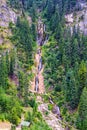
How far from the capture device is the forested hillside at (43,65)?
95.6 metres

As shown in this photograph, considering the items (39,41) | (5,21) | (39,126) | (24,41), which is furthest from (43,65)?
(39,126)

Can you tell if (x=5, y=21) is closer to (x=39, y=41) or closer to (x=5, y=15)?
(x=5, y=15)

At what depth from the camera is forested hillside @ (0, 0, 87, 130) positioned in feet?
314

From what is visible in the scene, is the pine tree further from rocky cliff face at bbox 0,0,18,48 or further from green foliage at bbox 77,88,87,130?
rocky cliff face at bbox 0,0,18,48

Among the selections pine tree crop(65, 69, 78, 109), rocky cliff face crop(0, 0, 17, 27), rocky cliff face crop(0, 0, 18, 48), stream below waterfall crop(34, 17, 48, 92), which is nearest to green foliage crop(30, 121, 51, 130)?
pine tree crop(65, 69, 78, 109)

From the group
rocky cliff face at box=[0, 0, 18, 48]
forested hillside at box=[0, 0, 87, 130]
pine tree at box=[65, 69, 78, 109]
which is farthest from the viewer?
rocky cliff face at box=[0, 0, 18, 48]

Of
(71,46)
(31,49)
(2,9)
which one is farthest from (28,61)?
(2,9)

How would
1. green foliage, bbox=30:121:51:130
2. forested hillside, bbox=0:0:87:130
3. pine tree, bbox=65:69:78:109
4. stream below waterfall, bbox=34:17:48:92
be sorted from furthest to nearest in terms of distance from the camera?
stream below waterfall, bbox=34:17:48:92 → pine tree, bbox=65:69:78:109 → forested hillside, bbox=0:0:87:130 → green foliage, bbox=30:121:51:130

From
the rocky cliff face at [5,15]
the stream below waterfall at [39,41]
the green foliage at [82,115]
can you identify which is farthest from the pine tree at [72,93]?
the rocky cliff face at [5,15]

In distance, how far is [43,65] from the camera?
135m

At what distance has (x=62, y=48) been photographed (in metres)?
132

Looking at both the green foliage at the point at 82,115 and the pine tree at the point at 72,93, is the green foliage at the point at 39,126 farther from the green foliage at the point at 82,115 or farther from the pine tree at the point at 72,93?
the pine tree at the point at 72,93

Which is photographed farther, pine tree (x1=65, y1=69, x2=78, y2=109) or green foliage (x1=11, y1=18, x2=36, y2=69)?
green foliage (x1=11, y1=18, x2=36, y2=69)

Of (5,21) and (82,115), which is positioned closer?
(82,115)
